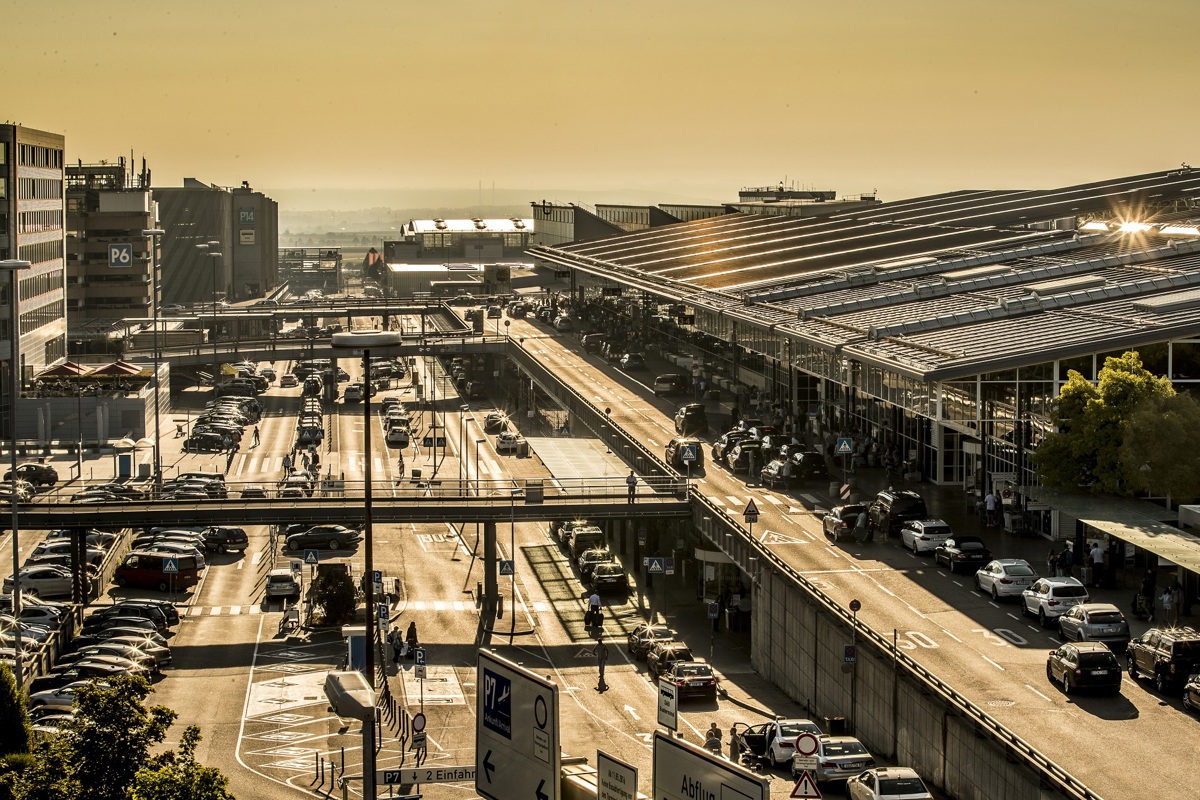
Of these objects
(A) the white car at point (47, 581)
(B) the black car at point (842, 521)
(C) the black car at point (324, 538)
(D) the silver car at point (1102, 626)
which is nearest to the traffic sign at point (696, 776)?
(D) the silver car at point (1102, 626)

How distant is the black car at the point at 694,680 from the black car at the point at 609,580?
15.9 m

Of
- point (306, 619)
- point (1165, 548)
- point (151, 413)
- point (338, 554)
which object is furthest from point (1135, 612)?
point (151, 413)

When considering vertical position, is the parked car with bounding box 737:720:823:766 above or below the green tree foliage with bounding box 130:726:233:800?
below

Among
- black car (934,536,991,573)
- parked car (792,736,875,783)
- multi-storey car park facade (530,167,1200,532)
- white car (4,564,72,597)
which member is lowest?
white car (4,564,72,597)

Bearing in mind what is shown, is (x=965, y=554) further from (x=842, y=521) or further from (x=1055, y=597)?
(x=1055, y=597)

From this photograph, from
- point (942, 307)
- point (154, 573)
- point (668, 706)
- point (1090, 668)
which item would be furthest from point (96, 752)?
point (942, 307)

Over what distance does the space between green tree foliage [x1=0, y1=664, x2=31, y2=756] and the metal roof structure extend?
36.7 m

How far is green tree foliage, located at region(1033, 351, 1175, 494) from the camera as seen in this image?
54.7m

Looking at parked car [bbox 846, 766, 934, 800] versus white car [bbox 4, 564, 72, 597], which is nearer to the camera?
parked car [bbox 846, 766, 934, 800]

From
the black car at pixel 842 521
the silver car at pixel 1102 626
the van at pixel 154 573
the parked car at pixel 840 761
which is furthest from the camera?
the van at pixel 154 573

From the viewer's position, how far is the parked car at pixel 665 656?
5347 centimetres

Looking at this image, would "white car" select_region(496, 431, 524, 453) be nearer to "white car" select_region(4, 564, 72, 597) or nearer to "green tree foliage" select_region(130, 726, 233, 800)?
"white car" select_region(4, 564, 72, 597)

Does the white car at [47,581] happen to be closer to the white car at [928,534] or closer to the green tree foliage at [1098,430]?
the white car at [928,534]

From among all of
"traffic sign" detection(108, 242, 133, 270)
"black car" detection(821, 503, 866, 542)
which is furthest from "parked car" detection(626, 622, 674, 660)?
"traffic sign" detection(108, 242, 133, 270)
